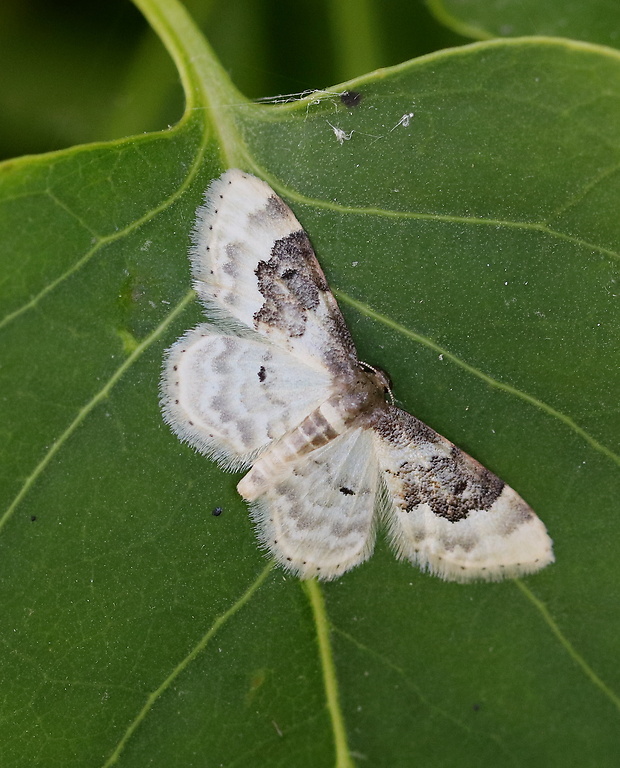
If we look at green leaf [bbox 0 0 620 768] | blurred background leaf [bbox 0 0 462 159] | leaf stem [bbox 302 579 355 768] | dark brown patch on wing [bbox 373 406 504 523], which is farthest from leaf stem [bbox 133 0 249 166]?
leaf stem [bbox 302 579 355 768]

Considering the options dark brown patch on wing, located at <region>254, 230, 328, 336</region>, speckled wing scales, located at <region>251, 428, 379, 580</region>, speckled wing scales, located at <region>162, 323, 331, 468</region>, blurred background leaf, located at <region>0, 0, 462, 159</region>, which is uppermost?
blurred background leaf, located at <region>0, 0, 462, 159</region>

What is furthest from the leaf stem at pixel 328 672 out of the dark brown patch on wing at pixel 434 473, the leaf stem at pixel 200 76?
the leaf stem at pixel 200 76

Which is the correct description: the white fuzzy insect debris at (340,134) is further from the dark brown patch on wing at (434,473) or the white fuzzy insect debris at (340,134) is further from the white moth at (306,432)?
the dark brown patch on wing at (434,473)

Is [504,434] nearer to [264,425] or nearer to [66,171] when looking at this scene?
[264,425]

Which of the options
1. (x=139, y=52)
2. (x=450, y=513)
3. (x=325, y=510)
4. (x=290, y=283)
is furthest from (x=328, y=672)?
(x=139, y=52)

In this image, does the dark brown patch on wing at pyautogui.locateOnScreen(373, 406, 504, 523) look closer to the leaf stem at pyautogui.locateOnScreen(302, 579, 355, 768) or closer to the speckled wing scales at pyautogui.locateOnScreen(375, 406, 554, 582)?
the speckled wing scales at pyautogui.locateOnScreen(375, 406, 554, 582)

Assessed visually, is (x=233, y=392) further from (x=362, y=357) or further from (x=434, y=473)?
(x=434, y=473)

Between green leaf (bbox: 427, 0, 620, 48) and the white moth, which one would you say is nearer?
the white moth
